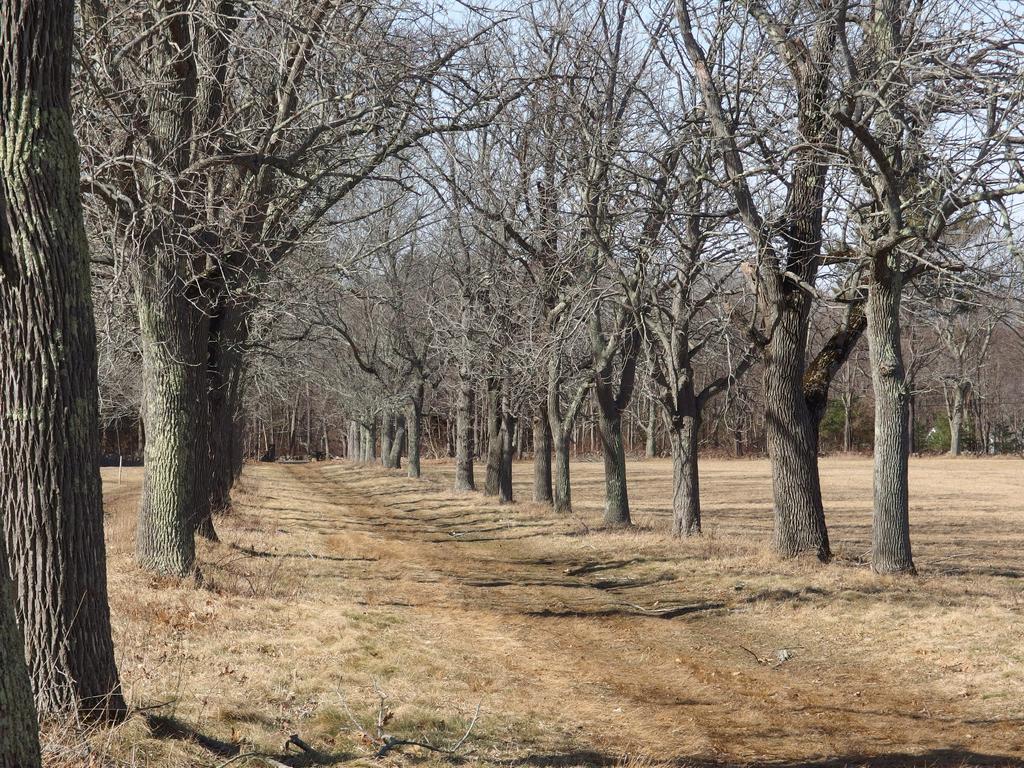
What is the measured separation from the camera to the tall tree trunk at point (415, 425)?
111 feet

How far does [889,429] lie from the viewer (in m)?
11.5

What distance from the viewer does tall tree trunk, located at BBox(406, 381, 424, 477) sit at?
111 feet

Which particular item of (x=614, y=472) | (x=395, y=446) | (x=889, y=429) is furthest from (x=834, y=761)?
(x=395, y=446)

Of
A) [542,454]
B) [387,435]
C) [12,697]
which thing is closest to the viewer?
[12,697]

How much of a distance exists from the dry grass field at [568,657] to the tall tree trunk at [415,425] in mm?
17971

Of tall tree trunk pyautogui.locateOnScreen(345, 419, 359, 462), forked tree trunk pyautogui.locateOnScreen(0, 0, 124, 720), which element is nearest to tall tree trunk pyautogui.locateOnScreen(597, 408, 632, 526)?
forked tree trunk pyautogui.locateOnScreen(0, 0, 124, 720)

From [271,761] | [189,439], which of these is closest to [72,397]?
[271,761]

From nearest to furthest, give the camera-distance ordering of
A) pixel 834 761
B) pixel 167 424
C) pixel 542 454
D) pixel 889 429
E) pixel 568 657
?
1. pixel 834 761
2. pixel 568 657
3. pixel 167 424
4. pixel 889 429
5. pixel 542 454

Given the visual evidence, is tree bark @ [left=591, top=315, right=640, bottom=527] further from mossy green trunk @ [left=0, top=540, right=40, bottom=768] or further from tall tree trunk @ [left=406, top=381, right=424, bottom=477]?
tall tree trunk @ [left=406, top=381, right=424, bottom=477]

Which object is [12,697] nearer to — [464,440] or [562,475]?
[562,475]

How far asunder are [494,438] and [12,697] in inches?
900

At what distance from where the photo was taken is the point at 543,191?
17297 millimetres

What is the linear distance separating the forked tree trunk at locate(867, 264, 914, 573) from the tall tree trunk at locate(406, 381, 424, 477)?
23.0 metres

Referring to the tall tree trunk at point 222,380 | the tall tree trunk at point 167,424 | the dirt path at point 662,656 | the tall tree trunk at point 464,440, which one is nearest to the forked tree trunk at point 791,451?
the dirt path at point 662,656
